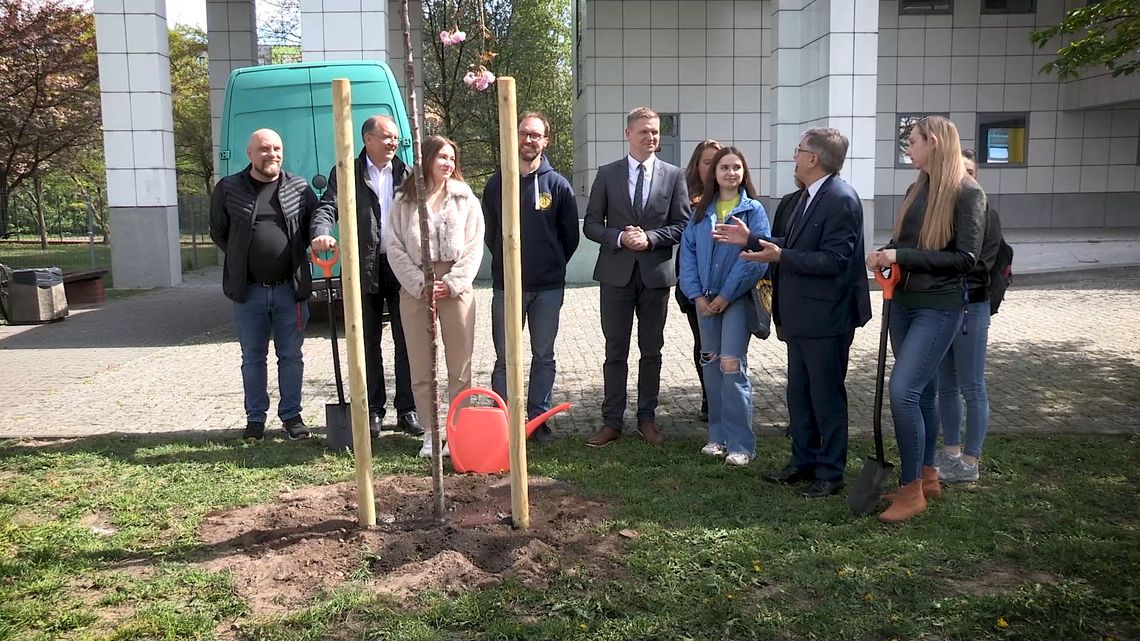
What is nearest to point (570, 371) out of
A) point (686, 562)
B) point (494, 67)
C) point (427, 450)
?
point (427, 450)

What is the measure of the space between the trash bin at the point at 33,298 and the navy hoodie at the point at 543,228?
28.3ft

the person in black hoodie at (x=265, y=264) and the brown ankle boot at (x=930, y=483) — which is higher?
the person in black hoodie at (x=265, y=264)

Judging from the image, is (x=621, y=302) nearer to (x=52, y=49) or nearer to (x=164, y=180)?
(x=164, y=180)

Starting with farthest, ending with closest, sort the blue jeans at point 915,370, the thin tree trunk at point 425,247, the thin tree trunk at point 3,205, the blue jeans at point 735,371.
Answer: the thin tree trunk at point 3,205, the blue jeans at point 735,371, the blue jeans at point 915,370, the thin tree trunk at point 425,247

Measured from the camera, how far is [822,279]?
497 cm

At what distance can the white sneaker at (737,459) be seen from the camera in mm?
5566

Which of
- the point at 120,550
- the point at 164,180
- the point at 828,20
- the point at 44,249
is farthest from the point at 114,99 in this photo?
the point at 44,249

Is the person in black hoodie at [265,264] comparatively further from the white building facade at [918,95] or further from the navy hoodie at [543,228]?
the white building facade at [918,95]

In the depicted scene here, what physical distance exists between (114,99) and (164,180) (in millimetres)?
1417

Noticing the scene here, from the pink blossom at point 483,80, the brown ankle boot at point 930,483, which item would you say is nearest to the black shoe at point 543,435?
the brown ankle boot at point 930,483

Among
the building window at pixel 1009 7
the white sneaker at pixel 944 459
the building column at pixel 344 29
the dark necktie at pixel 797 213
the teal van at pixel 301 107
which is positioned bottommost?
the white sneaker at pixel 944 459

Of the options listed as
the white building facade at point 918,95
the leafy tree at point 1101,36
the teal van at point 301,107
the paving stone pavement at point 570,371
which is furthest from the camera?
the white building facade at point 918,95

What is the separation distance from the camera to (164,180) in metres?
14.6

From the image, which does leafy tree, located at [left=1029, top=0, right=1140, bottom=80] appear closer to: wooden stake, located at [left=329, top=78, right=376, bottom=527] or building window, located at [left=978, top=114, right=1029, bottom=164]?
wooden stake, located at [left=329, top=78, right=376, bottom=527]
